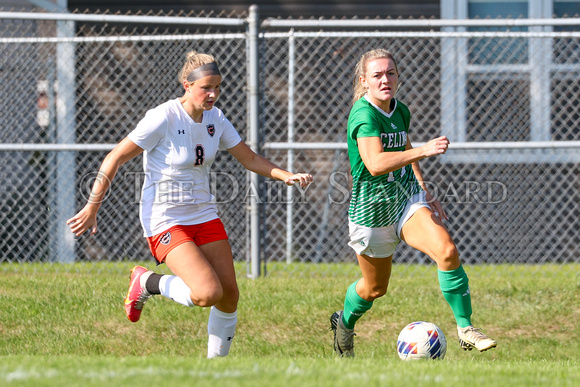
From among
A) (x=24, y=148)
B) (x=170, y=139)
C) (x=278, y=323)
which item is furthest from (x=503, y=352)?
(x=24, y=148)

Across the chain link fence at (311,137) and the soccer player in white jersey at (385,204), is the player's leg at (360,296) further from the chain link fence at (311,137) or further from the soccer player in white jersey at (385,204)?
the chain link fence at (311,137)

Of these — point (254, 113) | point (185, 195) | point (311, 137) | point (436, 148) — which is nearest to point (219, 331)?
point (185, 195)

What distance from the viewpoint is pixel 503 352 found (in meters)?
5.84

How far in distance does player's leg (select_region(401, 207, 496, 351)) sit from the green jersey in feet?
0.65

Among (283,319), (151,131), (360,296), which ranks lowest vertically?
(283,319)

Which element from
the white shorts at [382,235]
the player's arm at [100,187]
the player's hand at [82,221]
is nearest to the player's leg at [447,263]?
the white shorts at [382,235]

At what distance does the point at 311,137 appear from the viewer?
948 cm

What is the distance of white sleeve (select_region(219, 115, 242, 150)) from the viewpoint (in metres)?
4.98

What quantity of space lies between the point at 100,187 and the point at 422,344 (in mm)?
2383

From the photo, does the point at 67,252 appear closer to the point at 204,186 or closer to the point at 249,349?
the point at 249,349

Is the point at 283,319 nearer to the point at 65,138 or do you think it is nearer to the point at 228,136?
the point at 228,136

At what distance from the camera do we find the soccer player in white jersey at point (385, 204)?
458cm

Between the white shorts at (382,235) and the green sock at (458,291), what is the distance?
41 cm

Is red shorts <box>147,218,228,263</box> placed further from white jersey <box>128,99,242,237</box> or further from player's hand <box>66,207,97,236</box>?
player's hand <box>66,207,97,236</box>
